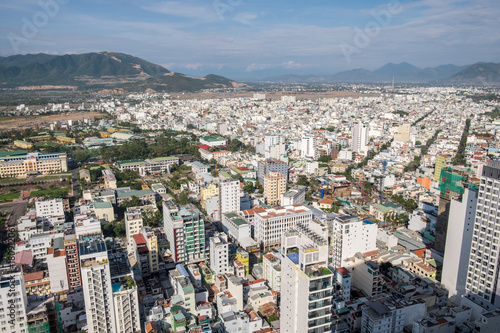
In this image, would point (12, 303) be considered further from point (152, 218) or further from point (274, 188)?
point (274, 188)

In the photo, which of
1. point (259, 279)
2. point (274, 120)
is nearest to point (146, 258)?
point (259, 279)

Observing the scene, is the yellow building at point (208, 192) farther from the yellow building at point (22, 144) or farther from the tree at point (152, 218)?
the yellow building at point (22, 144)

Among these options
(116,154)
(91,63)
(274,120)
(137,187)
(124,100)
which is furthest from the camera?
(91,63)

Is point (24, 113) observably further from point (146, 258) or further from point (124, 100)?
point (146, 258)

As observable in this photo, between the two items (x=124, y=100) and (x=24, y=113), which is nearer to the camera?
(x=24, y=113)

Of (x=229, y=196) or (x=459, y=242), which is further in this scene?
(x=229, y=196)

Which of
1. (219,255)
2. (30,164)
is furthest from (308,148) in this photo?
(30,164)
